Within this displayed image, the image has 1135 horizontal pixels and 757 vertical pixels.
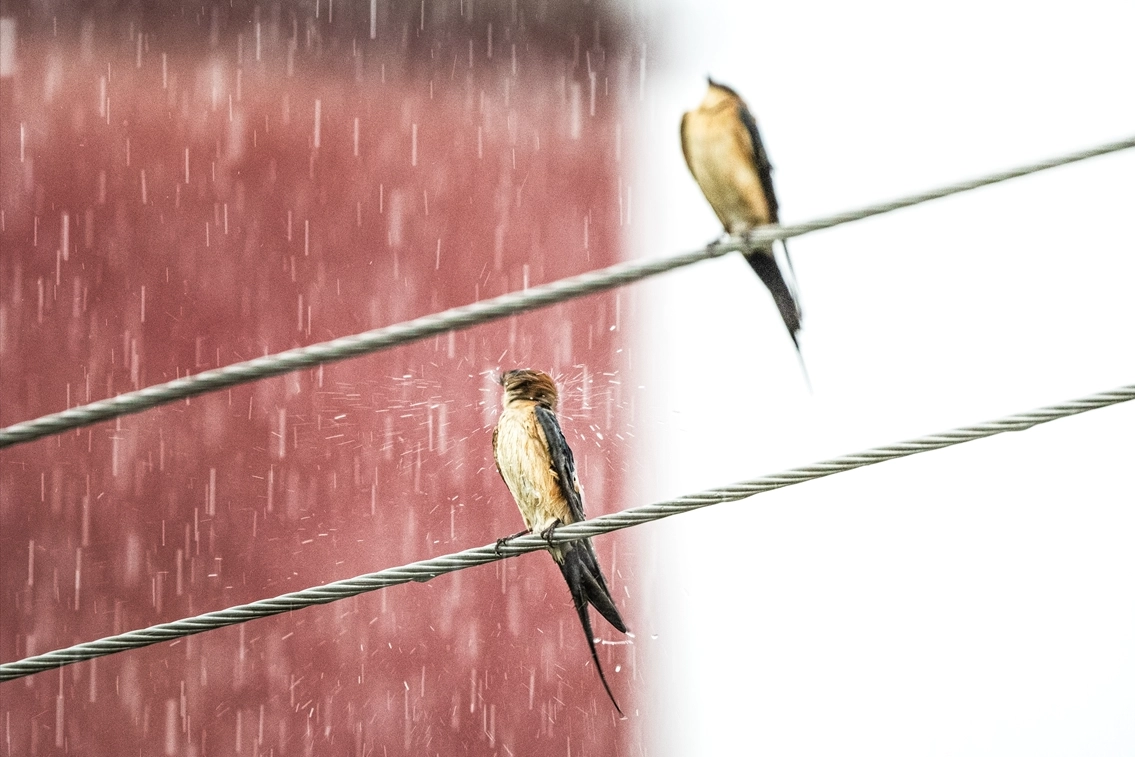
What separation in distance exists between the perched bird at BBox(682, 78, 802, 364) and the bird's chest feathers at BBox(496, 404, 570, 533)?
Answer: 0.70m

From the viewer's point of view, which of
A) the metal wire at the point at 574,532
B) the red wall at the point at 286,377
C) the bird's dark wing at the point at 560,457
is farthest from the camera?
the red wall at the point at 286,377

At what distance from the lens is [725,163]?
2514mm

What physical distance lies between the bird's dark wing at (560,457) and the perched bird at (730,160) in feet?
2.17

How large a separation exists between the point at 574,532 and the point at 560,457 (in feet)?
3.40

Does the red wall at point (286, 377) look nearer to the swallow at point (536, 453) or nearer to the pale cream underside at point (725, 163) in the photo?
the swallow at point (536, 453)

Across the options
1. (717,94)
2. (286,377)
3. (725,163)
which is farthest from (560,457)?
(286,377)

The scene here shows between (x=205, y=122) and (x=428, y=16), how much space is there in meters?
1.06

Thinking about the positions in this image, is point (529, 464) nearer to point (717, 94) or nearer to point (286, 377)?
point (717, 94)

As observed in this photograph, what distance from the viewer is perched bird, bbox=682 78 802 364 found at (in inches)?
99.0

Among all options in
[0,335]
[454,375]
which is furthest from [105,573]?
[454,375]

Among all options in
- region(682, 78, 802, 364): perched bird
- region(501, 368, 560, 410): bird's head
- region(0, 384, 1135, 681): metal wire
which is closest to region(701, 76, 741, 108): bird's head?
region(682, 78, 802, 364): perched bird

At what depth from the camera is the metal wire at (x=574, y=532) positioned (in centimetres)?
133

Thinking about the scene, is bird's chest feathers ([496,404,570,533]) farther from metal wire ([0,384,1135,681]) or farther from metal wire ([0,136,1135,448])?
metal wire ([0,136,1135,448])

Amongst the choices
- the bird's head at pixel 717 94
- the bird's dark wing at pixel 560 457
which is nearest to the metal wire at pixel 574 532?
the bird's dark wing at pixel 560 457
